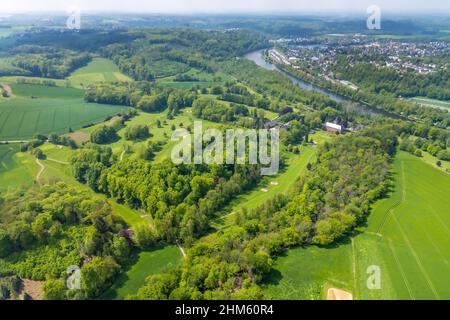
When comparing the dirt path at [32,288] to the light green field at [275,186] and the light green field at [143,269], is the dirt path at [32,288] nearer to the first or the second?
the light green field at [143,269]

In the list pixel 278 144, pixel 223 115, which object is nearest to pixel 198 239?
pixel 278 144

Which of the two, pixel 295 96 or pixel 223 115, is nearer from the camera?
pixel 223 115

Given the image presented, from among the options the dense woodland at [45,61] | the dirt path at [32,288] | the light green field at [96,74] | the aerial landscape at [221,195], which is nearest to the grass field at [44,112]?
the aerial landscape at [221,195]

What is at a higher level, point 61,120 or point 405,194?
point 61,120

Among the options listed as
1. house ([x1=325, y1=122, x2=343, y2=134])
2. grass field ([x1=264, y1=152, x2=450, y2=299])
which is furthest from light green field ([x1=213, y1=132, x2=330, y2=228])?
house ([x1=325, y1=122, x2=343, y2=134])

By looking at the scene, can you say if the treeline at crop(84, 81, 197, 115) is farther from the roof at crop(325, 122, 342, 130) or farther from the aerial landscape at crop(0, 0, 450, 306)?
the roof at crop(325, 122, 342, 130)

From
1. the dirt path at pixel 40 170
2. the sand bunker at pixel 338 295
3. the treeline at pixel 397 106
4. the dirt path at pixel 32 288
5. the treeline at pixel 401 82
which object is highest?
the treeline at pixel 401 82

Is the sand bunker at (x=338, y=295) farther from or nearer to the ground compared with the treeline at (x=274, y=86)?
nearer to the ground

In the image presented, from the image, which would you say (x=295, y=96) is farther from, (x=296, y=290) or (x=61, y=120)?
(x=296, y=290)
